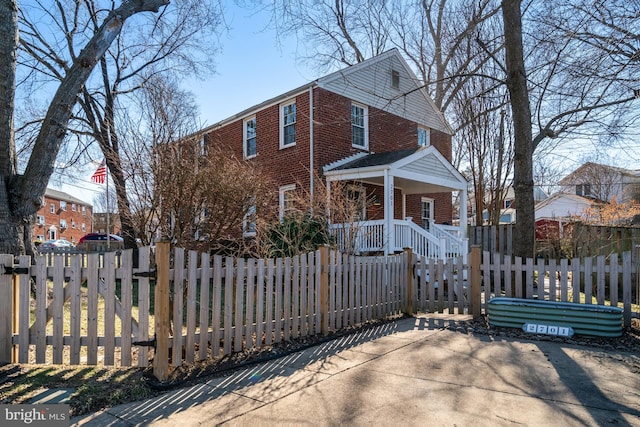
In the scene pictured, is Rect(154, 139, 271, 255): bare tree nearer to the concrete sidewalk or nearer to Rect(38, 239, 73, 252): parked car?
the concrete sidewalk

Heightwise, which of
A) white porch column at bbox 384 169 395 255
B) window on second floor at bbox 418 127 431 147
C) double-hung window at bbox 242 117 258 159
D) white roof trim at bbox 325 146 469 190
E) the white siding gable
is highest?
the white siding gable

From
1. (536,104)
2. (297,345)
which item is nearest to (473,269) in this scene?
(297,345)

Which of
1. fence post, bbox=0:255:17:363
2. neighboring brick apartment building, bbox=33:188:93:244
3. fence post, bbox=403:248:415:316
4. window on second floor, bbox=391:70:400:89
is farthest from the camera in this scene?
neighboring brick apartment building, bbox=33:188:93:244

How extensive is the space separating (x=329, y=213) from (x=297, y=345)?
15.6 feet

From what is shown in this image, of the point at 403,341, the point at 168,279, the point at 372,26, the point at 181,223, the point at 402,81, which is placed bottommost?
the point at 403,341

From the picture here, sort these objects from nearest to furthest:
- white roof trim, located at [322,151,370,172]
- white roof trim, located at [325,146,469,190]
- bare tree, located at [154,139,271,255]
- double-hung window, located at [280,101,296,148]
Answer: bare tree, located at [154,139,271,255] → white roof trim, located at [325,146,469,190] → white roof trim, located at [322,151,370,172] → double-hung window, located at [280,101,296,148]

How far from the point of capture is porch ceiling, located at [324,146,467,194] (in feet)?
40.5

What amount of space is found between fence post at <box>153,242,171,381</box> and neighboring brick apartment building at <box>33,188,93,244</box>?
5546 cm

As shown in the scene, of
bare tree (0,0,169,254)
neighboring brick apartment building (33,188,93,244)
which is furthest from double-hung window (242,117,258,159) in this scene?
neighboring brick apartment building (33,188,93,244)

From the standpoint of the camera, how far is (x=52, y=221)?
5650 cm

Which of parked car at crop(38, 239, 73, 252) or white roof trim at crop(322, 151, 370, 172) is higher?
white roof trim at crop(322, 151, 370, 172)

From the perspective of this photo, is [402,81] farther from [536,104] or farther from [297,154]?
[536,104]

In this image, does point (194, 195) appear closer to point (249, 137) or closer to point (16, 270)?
point (16, 270)

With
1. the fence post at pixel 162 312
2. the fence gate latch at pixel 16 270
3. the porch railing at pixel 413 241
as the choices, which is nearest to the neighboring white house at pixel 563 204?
the porch railing at pixel 413 241
